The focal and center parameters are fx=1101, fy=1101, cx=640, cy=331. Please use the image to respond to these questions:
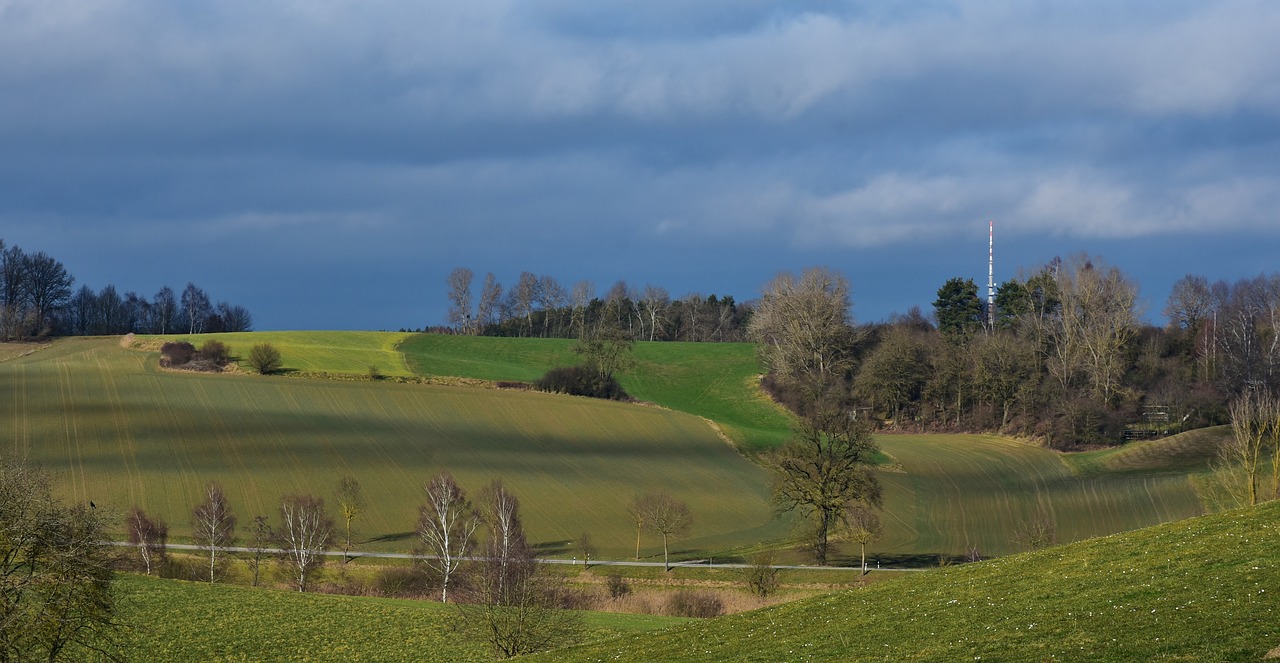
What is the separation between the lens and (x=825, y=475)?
67.2 metres

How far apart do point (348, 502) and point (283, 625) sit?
2890cm

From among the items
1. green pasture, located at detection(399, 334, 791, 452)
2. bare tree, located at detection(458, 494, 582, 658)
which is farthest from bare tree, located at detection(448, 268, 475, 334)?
bare tree, located at detection(458, 494, 582, 658)

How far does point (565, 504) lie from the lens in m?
75.2

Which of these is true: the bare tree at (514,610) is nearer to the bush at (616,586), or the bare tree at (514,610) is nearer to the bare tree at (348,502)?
the bush at (616,586)

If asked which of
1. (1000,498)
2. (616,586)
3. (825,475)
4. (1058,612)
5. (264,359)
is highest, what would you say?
(264,359)

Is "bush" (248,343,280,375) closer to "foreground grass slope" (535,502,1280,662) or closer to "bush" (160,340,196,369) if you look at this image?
"bush" (160,340,196,369)

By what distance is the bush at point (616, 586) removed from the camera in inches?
2143

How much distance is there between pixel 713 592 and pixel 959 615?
108 ft

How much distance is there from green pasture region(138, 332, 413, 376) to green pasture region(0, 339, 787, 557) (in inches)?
304

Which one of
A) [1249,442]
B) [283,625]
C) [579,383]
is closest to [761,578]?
[283,625]

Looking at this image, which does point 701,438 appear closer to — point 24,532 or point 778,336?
point 778,336

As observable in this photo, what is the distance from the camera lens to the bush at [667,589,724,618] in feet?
159

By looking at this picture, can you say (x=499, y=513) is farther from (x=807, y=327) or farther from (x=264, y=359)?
(x=807, y=327)

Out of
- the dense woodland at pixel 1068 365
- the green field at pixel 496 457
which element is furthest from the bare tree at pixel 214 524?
the dense woodland at pixel 1068 365
